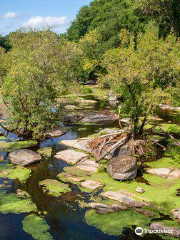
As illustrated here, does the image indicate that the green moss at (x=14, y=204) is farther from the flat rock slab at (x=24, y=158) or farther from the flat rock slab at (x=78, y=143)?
the flat rock slab at (x=78, y=143)

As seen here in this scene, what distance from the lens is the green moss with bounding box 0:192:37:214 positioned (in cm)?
1633

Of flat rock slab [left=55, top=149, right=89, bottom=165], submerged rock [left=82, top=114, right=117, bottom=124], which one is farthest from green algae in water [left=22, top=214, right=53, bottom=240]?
submerged rock [left=82, top=114, right=117, bottom=124]

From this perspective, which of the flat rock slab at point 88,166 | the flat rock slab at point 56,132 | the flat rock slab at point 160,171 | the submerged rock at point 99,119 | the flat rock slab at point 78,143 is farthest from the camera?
the submerged rock at point 99,119

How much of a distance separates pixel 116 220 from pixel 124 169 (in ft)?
16.4

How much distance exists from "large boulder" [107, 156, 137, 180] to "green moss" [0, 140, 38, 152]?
35.0ft

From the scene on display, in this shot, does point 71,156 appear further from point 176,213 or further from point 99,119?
point 99,119

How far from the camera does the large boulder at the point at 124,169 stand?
19609 millimetres

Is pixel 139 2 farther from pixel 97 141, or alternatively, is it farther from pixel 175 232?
pixel 175 232

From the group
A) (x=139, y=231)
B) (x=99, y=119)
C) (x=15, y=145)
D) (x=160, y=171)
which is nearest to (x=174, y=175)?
(x=160, y=171)

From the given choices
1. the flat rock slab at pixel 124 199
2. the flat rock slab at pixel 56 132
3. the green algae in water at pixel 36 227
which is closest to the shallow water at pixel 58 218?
the green algae in water at pixel 36 227

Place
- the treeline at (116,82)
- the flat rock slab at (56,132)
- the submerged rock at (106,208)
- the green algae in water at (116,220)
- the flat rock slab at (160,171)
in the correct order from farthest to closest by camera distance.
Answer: the flat rock slab at (56,132) < the treeline at (116,82) < the flat rock slab at (160,171) < the submerged rock at (106,208) < the green algae in water at (116,220)

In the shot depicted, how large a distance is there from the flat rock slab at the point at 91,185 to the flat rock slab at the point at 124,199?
39.9 inches

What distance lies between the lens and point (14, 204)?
1700 centimetres

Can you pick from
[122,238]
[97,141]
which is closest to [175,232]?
[122,238]
